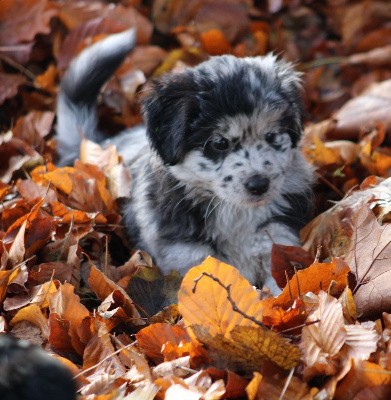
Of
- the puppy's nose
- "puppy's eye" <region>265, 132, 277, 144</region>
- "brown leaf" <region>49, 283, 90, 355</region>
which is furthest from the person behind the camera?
"puppy's eye" <region>265, 132, 277, 144</region>

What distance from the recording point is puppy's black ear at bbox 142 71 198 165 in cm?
284

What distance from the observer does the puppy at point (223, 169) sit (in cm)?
282

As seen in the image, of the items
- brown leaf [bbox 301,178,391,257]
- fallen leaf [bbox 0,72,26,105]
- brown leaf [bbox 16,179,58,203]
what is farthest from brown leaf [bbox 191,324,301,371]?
fallen leaf [bbox 0,72,26,105]

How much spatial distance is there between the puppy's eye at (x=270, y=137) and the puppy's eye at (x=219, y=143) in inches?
6.8

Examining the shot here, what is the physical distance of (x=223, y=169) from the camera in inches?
113

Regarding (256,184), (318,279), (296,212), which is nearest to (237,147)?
(256,184)

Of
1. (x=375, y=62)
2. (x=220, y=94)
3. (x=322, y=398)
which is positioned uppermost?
(x=220, y=94)

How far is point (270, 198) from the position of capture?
2871mm

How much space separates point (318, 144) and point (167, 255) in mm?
1008

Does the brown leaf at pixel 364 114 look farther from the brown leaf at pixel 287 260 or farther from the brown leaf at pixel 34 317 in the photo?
the brown leaf at pixel 34 317

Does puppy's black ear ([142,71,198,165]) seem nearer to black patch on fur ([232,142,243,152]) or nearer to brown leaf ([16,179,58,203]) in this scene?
black patch on fur ([232,142,243,152])

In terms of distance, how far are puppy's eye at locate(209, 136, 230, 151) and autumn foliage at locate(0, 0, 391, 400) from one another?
51 centimetres

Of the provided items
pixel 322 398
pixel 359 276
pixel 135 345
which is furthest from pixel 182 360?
pixel 359 276

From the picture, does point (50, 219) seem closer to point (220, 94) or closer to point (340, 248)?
point (220, 94)
